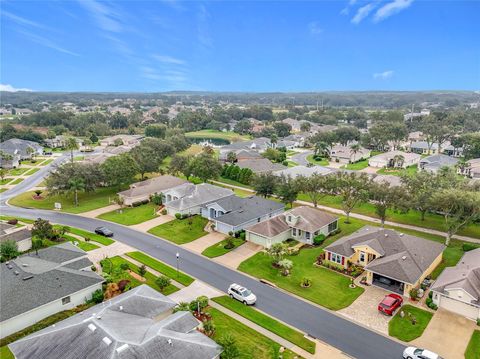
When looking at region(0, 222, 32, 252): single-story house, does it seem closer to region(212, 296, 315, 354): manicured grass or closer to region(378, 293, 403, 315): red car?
region(212, 296, 315, 354): manicured grass

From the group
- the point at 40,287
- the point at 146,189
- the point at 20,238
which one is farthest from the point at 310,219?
the point at 20,238

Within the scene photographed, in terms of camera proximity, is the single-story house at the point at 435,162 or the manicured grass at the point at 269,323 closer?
the manicured grass at the point at 269,323

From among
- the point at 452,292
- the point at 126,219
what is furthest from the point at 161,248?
the point at 452,292

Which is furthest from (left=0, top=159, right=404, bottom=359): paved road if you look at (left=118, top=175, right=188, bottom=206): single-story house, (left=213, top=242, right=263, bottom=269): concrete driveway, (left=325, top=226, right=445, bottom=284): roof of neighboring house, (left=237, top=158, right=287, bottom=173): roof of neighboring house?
(left=237, top=158, right=287, bottom=173): roof of neighboring house

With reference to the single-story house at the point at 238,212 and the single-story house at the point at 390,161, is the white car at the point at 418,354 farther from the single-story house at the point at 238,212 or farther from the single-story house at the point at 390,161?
the single-story house at the point at 390,161

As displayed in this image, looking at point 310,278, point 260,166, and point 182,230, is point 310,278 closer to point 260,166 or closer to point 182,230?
point 182,230

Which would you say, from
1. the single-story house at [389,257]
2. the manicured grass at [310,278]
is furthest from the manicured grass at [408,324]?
the manicured grass at [310,278]
